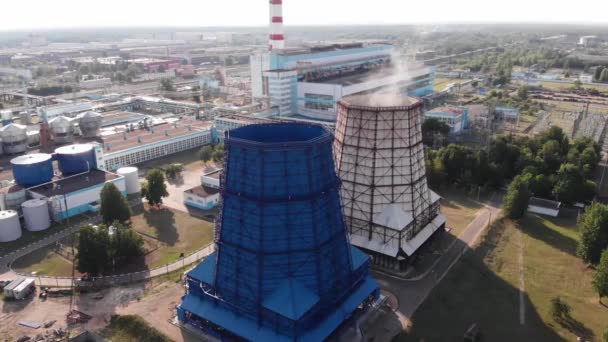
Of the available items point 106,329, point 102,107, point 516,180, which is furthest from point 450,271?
point 102,107

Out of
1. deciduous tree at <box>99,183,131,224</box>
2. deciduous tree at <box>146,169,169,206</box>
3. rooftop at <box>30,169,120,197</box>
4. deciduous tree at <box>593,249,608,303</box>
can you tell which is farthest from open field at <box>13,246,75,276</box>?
deciduous tree at <box>593,249,608,303</box>

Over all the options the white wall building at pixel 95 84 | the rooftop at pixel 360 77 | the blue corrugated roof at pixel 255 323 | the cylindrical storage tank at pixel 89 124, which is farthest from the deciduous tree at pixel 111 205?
the white wall building at pixel 95 84

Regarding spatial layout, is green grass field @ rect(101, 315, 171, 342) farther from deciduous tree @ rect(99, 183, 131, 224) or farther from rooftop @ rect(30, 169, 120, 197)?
rooftop @ rect(30, 169, 120, 197)

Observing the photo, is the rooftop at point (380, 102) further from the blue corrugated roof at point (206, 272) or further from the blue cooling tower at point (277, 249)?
the blue corrugated roof at point (206, 272)

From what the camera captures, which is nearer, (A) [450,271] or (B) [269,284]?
(B) [269,284]

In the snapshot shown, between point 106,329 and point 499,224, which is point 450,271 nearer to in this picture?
point 499,224

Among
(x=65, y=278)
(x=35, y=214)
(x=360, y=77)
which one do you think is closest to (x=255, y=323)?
(x=65, y=278)
